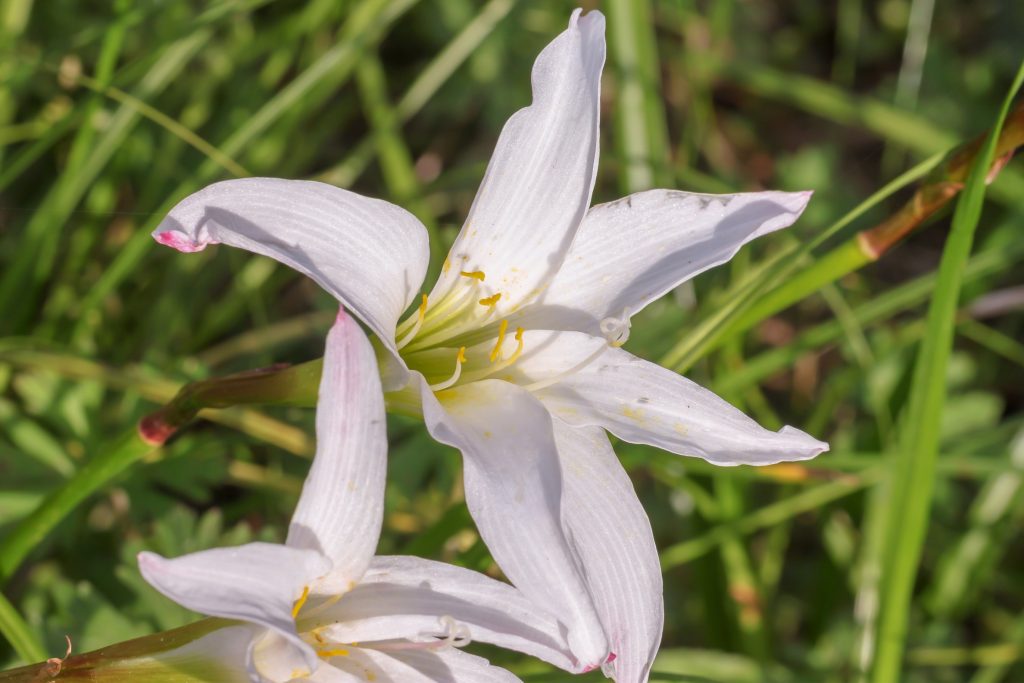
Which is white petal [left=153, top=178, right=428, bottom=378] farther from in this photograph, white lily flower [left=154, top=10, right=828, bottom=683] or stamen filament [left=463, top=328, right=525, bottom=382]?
stamen filament [left=463, top=328, right=525, bottom=382]

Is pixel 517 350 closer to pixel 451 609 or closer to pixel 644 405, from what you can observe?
pixel 644 405

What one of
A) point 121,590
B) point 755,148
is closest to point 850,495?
point 755,148

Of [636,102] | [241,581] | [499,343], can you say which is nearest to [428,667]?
[241,581]

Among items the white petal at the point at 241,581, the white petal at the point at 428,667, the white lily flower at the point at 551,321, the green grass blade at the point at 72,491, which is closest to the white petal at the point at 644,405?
the white lily flower at the point at 551,321

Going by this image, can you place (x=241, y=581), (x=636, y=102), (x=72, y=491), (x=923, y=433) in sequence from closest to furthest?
(x=241, y=581)
(x=72, y=491)
(x=923, y=433)
(x=636, y=102)

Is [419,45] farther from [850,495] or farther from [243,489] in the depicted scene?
[850,495]

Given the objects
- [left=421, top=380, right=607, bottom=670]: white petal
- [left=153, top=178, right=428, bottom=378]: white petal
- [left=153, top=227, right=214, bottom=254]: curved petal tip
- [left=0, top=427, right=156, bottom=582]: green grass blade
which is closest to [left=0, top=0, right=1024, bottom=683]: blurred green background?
[left=0, top=427, right=156, bottom=582]: green grass blade
